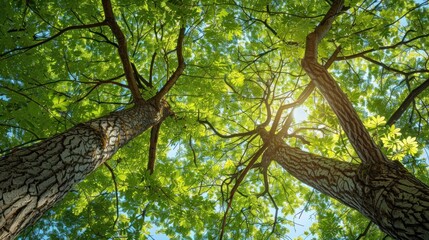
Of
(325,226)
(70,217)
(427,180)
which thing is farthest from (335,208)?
(70,217)

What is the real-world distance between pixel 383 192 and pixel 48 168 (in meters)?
2.45

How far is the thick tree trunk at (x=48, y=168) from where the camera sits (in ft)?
5.33

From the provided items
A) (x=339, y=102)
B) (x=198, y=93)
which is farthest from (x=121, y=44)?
(x=339, y=102)

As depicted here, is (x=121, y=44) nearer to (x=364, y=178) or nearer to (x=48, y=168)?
(x=48, y=168)

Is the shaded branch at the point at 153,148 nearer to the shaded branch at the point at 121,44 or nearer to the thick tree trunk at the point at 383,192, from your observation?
the shaded branch at the point at 121,44

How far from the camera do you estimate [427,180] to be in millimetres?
4898

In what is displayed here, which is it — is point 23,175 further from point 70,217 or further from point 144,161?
point 70,217

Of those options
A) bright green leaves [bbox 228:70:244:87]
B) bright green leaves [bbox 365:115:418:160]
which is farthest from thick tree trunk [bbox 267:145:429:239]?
bright green leaves [bbox 228:70:244:87]

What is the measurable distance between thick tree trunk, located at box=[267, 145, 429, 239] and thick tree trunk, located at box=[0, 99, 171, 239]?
229 cm

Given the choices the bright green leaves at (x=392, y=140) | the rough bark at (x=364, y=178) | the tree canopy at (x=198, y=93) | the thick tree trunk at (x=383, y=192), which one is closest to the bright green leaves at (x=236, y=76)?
the tree canopy at (x=198, y=93)

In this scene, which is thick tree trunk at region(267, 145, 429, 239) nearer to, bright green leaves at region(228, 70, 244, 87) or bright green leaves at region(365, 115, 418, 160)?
bright green leaves at region(365, 115, 418, 160)

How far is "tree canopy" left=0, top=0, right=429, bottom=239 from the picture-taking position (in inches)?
127

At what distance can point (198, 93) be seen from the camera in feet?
15.8

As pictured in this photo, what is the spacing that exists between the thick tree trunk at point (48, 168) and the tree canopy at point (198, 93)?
366mm
